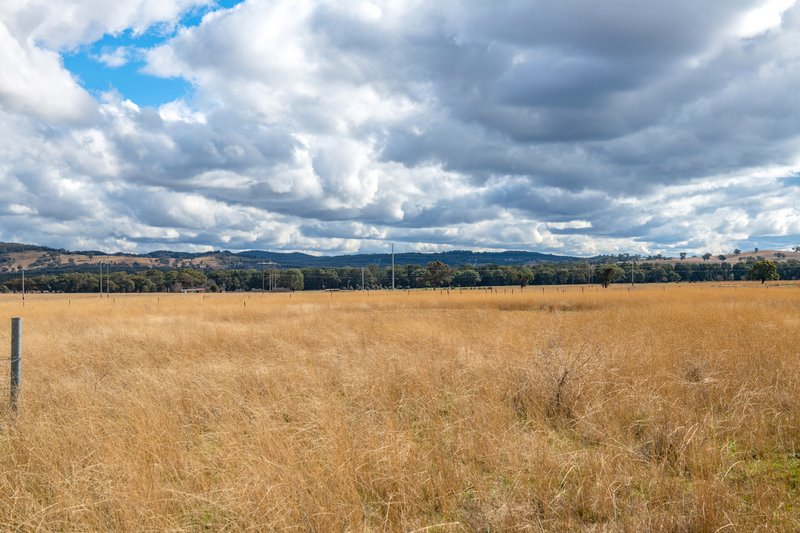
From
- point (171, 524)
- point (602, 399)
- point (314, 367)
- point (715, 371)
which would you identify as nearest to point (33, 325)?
point (314, 367)

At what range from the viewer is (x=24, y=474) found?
15.3ft

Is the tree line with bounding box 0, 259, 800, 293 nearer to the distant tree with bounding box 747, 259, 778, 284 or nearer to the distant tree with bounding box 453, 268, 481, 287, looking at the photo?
the distant tree with bounding box 453, 268, 481, 287

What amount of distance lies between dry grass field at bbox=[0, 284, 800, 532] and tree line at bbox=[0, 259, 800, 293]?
10032 centimetres

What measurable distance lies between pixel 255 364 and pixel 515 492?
22.4 ft

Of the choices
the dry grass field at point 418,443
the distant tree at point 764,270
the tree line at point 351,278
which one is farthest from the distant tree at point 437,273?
the dry grass field at point 418,443

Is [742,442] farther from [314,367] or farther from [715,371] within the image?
[314,367]

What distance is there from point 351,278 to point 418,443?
415ft

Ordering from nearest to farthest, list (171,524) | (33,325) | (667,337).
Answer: (171,524), (667,337), (33,325)

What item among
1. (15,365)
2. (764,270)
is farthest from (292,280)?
(15,365)

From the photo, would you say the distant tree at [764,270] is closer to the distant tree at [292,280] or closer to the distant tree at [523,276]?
the distant tree at [523,276]

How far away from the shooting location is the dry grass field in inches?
156

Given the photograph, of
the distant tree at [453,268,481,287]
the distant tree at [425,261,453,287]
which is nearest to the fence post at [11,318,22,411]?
the distant tree at [425,261,453,287]

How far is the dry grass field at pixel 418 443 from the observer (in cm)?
397

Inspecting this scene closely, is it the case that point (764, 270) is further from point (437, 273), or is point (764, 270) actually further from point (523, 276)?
Result: point (437, 273)
